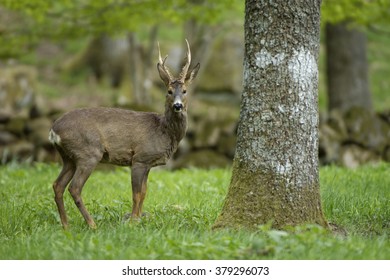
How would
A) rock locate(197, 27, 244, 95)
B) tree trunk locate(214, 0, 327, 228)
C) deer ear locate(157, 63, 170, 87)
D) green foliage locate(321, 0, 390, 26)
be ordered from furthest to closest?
rock locate(197, 27, 244, 95)
green foliage locate(321, 0, 390, 26)
deer ear locate(157, 63, 170, 87)
tree trunk locate(214, 0, 327, 228)

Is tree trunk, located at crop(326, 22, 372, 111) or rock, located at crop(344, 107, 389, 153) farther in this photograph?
tree trunk, located at crop(326, 22, 372, 111)

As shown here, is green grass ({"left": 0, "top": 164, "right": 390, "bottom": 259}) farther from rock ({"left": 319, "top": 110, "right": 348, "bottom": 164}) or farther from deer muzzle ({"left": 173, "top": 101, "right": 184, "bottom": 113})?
rock ({"left": 319, "top": 110, "right": 348, "bottom": 164})

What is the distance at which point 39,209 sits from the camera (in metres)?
6.80

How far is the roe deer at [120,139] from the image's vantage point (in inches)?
244

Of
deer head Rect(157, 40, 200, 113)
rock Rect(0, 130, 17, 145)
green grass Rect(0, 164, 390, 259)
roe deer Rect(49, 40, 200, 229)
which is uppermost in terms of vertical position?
deer head Rect(157, 40, 200, 113)

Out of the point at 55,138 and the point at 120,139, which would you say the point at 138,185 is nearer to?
the point at 120,139

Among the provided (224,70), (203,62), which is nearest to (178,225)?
(203,62)

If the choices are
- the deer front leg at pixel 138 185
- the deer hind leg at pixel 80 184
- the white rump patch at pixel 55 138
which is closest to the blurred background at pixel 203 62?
the white rump patch at pixel 55 138

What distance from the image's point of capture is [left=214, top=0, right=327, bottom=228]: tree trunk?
18.2 ft

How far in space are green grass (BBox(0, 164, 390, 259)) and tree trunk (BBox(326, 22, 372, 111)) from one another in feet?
14.6

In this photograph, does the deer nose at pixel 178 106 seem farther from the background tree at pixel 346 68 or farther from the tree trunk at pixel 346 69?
the tree trunk at pixel 346 69

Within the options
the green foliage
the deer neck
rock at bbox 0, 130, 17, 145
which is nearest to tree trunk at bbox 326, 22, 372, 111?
the green foliage

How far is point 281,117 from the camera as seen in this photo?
5562 mm

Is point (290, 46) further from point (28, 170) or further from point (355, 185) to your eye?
point (28, 170)
